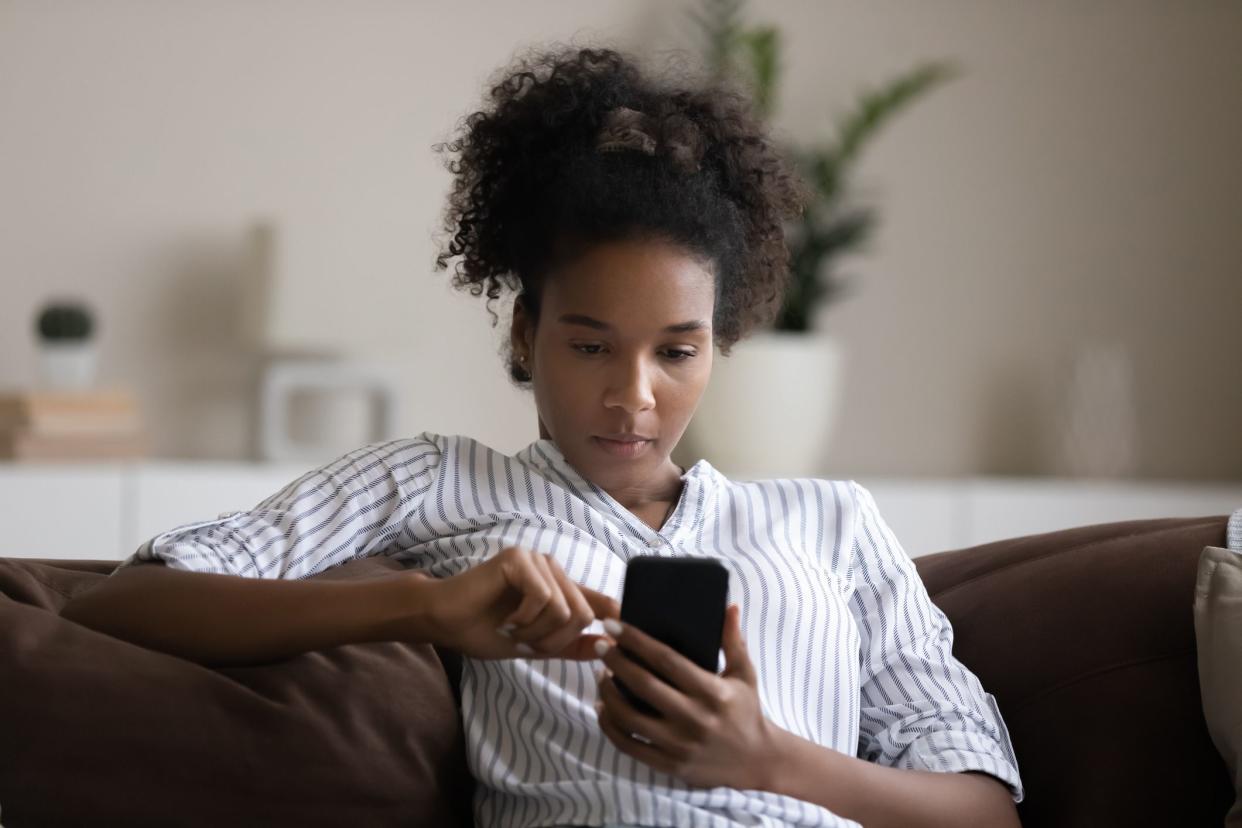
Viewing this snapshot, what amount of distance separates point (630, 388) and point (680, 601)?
0.88 feet

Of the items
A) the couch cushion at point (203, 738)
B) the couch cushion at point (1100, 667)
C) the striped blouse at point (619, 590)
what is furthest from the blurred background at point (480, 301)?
the couch cushion at point (203, 738)

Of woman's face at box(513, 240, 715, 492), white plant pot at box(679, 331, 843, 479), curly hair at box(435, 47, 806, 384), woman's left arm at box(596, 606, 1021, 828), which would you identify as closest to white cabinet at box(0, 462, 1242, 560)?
white plant pot at box(679, 331, 843, 479)

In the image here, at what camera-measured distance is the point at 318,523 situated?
1312 mm

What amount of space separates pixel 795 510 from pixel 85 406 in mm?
2339

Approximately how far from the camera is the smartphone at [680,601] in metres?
1.09

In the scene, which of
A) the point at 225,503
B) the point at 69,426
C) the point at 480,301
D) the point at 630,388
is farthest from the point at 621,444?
the point at 480,301

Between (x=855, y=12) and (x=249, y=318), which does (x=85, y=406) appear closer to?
(x=249, y=318)

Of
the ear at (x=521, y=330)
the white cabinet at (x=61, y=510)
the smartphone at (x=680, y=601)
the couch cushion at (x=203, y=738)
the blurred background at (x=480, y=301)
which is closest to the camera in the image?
the smartphone at (x=680, y=601)

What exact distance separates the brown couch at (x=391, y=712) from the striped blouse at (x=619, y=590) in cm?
6

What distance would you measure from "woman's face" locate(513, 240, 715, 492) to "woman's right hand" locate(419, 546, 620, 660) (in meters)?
0.23

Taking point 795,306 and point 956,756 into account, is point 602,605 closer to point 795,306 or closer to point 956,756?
point 956,756

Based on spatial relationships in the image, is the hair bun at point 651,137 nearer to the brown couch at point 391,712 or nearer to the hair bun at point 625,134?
the hair bun at point 625,134

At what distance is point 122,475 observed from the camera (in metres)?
3.24

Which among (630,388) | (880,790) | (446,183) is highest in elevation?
(446,183)
